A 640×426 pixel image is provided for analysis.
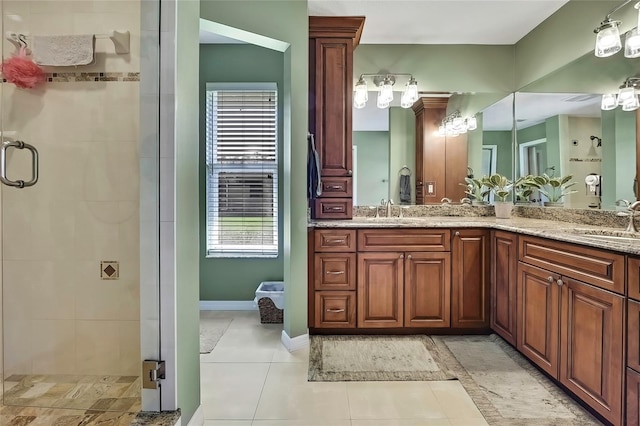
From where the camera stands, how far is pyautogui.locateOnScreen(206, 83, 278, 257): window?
3471 mm

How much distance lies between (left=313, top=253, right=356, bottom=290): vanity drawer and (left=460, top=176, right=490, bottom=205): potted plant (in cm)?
144

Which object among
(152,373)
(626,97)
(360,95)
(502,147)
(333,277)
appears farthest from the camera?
(502,147)

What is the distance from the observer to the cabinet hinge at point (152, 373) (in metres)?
1.38

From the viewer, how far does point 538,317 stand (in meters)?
2.15

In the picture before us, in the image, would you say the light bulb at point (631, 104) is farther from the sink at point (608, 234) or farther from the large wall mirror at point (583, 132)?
the sink at point (608, 234)

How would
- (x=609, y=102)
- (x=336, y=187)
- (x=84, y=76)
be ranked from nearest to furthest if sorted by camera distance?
(x=84, y=76) → (x=609, y=102) → (x=336, y=187)

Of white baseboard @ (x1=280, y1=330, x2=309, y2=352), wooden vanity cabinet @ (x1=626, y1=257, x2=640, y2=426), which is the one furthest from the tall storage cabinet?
wooden vanity cabinet @ (x1=626, y1=257, x2=640, y2=426)

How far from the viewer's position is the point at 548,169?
2996mm

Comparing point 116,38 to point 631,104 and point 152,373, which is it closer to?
point 152,373

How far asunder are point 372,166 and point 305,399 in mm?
2074

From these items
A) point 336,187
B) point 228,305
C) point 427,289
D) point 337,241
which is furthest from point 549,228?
point 228,305

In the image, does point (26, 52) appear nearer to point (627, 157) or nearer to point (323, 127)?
point (323, 127)

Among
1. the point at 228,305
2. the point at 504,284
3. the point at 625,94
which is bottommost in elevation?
the point at 228,305

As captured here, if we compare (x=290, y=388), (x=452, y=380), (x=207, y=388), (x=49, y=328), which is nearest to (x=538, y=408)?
(x=452, y=380)
